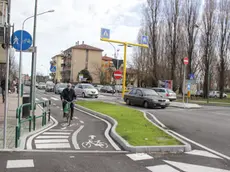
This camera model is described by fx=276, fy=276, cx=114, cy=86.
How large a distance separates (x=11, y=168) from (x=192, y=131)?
693 centimetres

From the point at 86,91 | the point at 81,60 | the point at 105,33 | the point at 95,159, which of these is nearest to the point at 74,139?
the point at 95,159

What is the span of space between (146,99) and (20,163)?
15603 mm

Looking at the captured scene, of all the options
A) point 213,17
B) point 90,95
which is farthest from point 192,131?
point 213,17

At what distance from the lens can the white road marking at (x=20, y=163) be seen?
5.34 m

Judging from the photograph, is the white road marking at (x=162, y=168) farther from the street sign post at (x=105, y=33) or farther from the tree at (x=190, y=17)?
the tree at (x=190, y=17)

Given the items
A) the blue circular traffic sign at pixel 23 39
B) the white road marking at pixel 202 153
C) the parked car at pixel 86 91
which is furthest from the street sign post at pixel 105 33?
the white road marking at pixel 202 153

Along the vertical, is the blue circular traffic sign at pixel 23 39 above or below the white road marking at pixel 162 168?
above

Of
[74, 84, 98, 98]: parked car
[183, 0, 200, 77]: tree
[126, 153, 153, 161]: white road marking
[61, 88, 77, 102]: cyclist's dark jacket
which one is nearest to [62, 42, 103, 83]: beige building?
[183, 0, 200, 77]: tree

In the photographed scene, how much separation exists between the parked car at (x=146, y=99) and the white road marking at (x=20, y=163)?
15030 mm

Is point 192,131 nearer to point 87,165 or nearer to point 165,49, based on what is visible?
point 87,165

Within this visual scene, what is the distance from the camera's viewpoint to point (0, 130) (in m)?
8.91

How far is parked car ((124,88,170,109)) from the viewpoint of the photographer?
20.1 metres

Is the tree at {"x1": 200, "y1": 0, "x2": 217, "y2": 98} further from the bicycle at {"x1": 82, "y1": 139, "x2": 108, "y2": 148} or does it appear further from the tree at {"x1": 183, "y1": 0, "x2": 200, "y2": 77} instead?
the bicycle at {"x1": 82, "y1": 139, "x2": 108, "y2": 148}

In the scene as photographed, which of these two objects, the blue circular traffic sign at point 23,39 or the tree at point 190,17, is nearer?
the blue circular traffic sign at point 23,39
